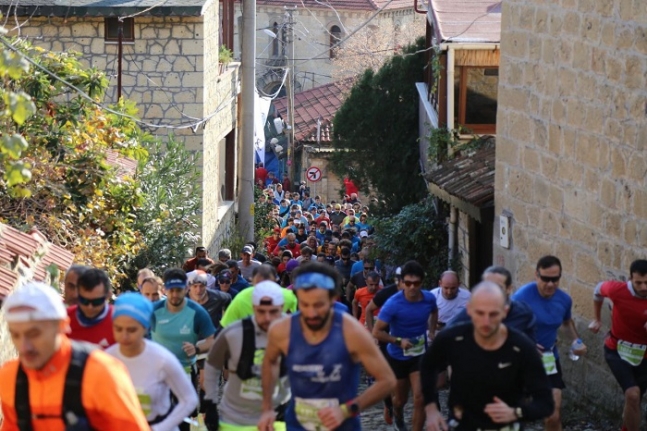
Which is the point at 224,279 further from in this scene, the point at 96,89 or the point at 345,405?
the point at 345,405

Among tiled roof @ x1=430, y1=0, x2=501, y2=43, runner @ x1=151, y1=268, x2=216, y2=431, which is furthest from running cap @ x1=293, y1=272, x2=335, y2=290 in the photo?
tiled roof @ x1=430, y1=0, x2=501, y2=43

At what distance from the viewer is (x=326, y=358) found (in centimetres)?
698

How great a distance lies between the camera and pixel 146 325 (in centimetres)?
717

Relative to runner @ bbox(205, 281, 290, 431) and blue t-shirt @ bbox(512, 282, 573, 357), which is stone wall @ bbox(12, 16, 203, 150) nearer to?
blue t-shirt @ bbox(512, 282, 573, 357)

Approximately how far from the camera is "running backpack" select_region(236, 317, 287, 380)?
812cm

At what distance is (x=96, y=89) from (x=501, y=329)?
A: 11.3m

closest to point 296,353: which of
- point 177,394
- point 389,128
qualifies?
point 177,394

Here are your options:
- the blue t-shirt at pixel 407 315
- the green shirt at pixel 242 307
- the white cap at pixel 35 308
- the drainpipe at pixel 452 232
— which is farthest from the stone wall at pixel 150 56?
the white cap at pixel 35 308

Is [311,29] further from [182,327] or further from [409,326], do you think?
[182,327]

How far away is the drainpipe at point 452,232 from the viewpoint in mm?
19312

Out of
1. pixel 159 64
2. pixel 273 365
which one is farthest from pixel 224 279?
pixel 159 64

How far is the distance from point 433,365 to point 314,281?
90 cm

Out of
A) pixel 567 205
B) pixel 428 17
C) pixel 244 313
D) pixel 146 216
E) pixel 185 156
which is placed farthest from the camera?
pixel 428 17

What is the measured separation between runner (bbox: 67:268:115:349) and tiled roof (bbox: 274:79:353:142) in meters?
38.2
